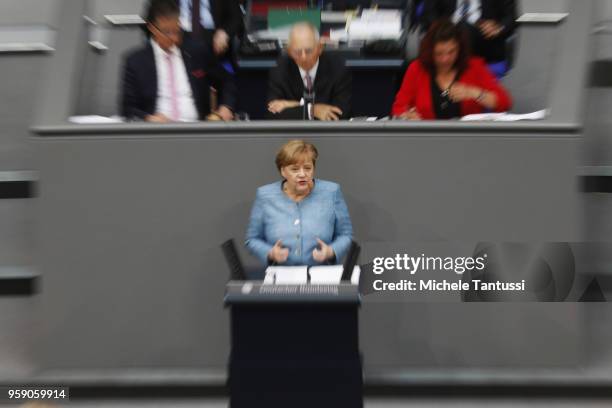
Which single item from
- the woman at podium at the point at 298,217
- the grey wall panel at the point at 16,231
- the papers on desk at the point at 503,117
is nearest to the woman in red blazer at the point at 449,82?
the papers on desk at the point at 503,117

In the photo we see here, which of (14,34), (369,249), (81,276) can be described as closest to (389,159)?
(369,249)

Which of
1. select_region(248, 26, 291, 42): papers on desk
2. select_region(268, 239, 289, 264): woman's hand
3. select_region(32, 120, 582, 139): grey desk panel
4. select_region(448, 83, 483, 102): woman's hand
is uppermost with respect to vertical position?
select_region(248, 26, 291, 42): papers on desk

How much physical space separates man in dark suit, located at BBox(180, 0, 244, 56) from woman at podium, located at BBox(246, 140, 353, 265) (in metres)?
1.54

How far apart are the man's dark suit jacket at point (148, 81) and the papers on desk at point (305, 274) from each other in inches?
49.1

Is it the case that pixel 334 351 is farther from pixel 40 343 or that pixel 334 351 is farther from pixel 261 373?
pixel 40 343

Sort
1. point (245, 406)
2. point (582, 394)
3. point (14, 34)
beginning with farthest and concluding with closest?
point (14, 34)
point (582, 394)
point (245, 406)

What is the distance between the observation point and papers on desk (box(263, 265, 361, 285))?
2.61 m

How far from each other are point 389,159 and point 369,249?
422 mm

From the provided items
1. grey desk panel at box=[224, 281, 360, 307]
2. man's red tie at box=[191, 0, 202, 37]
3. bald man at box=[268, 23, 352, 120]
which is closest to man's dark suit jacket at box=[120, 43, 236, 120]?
bald man at box=[268, 23, 352, 120]

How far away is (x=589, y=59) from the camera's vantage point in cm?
329

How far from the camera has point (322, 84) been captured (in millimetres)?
3566

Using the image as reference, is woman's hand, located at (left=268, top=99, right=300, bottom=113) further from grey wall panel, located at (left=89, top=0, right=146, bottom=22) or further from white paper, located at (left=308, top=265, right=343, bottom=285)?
grey wall panel, located at (left=89, top=0, right=146, bottom=22)

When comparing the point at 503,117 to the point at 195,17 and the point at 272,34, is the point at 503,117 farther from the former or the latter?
the point at 272,34

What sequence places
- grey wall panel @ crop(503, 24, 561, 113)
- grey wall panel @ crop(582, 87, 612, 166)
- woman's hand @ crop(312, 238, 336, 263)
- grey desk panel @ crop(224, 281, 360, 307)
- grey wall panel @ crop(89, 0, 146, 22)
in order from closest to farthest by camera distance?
grey desk panel @ crop(224, 281, 360, 307) < woman's hand @ crop(312, 238, 336, 263) < grey wall panel @ crop(582, 87, 612, 166) < grey wall panel @ crop(503, 24, 561, 113) < grey wall panel @ crop(89, 0, 146, 22)
